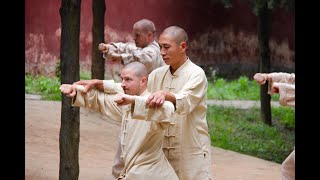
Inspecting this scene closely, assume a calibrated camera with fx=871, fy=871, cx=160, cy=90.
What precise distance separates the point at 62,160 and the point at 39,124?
18.7ft

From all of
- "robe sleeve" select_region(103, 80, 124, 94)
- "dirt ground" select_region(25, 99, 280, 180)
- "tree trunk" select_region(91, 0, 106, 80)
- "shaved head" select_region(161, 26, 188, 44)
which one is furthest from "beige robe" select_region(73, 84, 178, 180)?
"tree trunk" select_region(91, 0, 106, 80)

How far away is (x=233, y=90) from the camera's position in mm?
19812

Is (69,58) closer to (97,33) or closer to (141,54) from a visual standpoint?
(141,54)

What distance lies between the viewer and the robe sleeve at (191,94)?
586cm

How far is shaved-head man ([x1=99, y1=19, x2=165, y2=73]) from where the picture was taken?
748cm

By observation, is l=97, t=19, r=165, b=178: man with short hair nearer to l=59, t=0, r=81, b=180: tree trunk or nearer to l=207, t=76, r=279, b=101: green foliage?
l=59, t=0, r=81, b=180: tree trunk

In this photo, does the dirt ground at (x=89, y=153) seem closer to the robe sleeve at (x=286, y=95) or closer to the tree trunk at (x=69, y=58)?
the tree trunk at (x=69, y=58)

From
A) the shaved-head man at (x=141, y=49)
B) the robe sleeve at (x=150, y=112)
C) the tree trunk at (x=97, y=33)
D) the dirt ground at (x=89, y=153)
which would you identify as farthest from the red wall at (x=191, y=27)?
the robe sleeve at (x=150, y=112)

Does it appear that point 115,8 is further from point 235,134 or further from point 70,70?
point 70,70

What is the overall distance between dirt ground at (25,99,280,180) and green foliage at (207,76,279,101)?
5.03m

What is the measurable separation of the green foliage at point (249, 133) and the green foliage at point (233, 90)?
44.8 inches

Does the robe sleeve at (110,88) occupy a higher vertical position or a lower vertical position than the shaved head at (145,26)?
lower

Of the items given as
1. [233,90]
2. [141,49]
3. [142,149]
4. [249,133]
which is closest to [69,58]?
[141,49]
